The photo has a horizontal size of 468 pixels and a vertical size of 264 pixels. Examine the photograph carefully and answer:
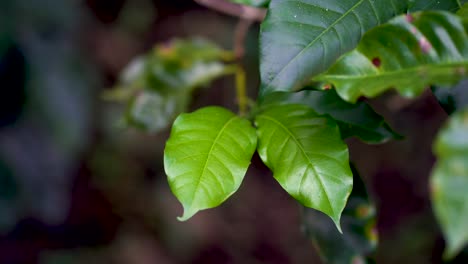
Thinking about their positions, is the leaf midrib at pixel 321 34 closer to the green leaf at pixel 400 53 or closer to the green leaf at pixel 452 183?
the green leaf at pixel 400 53

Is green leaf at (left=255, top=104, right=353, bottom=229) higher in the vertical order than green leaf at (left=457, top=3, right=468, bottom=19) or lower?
lower

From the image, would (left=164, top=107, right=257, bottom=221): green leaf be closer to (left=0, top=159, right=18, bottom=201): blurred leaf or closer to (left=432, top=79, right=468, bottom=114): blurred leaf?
(left=432, top=79, right=468, bottom=114): blurred leaf

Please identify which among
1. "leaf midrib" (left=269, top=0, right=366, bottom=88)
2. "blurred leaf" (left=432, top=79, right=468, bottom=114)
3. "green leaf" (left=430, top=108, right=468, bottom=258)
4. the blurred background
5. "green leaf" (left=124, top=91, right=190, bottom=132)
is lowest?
the blurred background

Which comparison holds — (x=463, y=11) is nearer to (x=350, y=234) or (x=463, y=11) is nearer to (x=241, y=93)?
(x=350, y=234)

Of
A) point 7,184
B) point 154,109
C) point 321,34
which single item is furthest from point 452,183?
point 7,184

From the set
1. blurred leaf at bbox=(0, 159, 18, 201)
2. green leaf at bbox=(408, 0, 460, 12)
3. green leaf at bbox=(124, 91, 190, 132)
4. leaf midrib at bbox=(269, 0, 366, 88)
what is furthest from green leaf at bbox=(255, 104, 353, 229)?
blurred leaf at bbox=(0, 159, 18, 201)

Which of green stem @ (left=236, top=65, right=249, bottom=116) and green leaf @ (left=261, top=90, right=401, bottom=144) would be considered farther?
green stem @ (left=236, top=65, right=249, bottom=116)

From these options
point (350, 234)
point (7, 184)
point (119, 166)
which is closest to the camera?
point (350, 234)

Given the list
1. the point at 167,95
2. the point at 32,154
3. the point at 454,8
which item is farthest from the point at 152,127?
the point at 32,154
